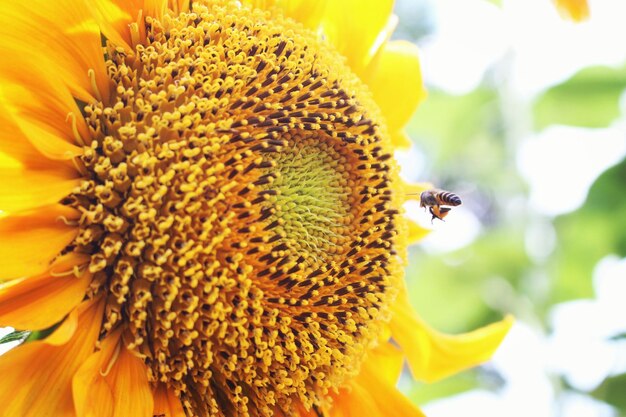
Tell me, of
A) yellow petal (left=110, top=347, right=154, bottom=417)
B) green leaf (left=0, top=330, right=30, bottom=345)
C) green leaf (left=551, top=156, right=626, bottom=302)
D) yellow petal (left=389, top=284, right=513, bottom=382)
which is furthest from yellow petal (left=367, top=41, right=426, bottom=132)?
green leaf (left=551, top=156, right=626, bottom=302)

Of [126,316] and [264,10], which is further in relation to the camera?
[264,10]

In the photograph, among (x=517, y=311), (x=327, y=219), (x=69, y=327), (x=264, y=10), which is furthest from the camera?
(x=517, y=311)

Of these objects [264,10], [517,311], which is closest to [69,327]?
[264,10]

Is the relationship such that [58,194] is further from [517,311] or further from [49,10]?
[517,311]

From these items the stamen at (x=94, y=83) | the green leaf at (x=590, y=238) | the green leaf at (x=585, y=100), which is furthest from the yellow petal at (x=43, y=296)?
the green leaf at (x=585, y=100)

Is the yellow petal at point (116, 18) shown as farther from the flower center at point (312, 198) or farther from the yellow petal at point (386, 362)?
the yellow petal at point (386, 362)
